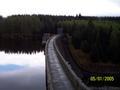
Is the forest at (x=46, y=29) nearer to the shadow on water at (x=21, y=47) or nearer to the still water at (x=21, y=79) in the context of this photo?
the shadow on water at (x=21, y=47)

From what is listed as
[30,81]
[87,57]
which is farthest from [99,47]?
[30,81]

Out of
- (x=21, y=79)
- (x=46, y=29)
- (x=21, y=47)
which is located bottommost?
(x=46, y=29)

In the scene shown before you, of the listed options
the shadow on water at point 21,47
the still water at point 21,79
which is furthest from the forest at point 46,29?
the still water at point 21,79

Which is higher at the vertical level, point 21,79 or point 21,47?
point 21,79

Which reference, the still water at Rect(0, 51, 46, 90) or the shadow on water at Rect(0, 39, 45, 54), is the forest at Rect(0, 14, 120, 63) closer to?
the shadow on water at Rect(0, 39, 45, 54)

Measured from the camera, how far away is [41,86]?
1085 inches

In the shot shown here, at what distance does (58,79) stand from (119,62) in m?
26.4
